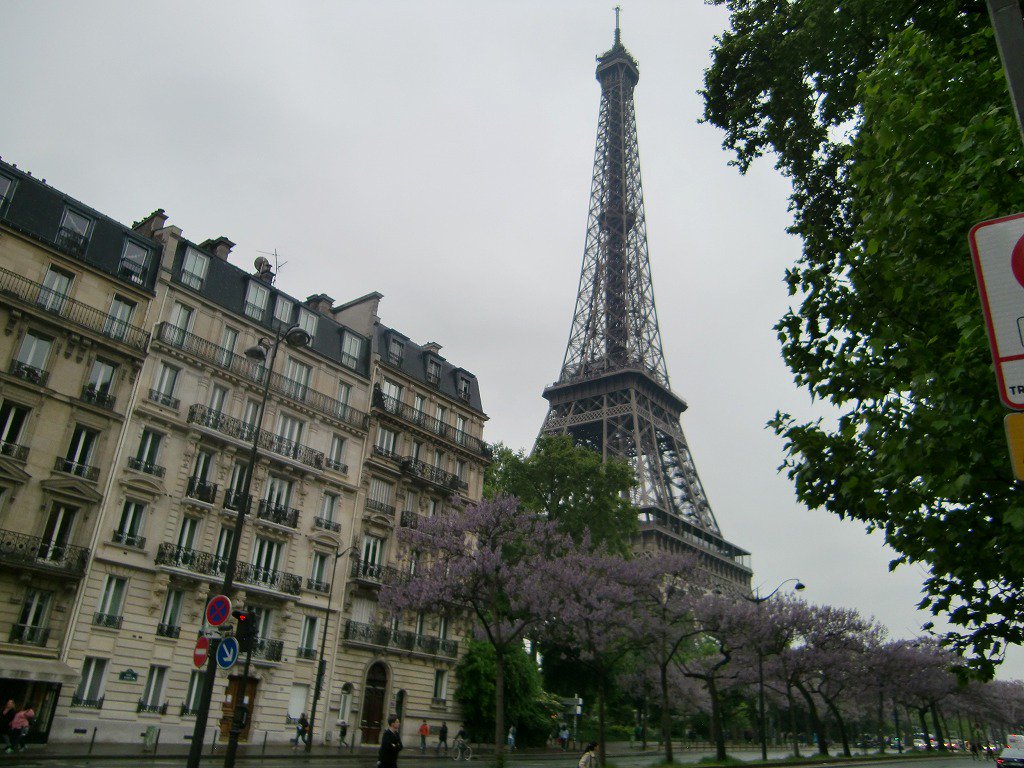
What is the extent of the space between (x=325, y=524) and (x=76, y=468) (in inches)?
490

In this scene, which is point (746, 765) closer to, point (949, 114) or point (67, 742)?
point (67, 742)

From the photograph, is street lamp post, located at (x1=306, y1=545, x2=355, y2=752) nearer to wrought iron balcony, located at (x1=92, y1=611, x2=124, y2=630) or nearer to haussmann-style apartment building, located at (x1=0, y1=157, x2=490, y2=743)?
haussmann-style apartment building, located at (x1=0, y1=157, x2=490, y2=743)

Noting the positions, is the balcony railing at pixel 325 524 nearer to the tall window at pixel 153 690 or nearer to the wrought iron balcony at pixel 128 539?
the wrought iron balcony at pixel 128 539

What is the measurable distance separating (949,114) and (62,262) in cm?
3202

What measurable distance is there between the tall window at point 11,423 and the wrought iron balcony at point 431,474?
19.5 metres

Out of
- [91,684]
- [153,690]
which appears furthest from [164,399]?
[153,690]

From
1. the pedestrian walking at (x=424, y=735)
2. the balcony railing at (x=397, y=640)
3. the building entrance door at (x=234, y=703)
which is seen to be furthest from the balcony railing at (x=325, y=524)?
the pedestrian walking at (x=424, y=735)

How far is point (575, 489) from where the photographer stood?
5447 cm

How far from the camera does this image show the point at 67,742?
26688 mm

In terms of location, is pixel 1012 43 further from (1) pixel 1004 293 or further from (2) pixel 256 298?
(2) pixel 256 298

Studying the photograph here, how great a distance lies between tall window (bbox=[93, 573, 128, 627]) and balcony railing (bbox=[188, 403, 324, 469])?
735 centimetres

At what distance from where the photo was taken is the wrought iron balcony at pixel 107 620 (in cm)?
2903

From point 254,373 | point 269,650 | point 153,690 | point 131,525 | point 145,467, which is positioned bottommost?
point 153,690

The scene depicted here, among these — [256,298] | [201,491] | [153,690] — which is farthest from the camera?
[256,298]
